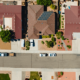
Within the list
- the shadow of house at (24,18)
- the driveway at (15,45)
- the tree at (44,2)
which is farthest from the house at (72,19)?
the driveway at (15,45)

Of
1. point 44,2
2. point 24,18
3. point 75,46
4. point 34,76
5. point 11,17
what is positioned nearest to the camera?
point 11,17

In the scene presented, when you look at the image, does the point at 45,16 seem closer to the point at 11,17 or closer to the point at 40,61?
the point at 11,17

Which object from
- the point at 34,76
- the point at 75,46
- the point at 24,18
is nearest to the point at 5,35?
the point at 24,18

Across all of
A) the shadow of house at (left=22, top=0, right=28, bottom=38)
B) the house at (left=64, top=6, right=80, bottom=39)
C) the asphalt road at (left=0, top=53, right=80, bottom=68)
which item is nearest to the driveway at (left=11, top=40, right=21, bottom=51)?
the asphalt road at (left=0, top=53, right=80, bottom=68)

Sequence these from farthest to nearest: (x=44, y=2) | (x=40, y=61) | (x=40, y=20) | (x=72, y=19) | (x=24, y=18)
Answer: (x=40, y=61)
(x=24, y=18)
(x=44, y=2)
(x=40, y=20)
(x=72, y=19)

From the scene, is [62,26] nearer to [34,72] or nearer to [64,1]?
[64,1]

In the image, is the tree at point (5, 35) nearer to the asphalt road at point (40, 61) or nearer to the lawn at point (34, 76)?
the asphalt road at point (40, 61)
